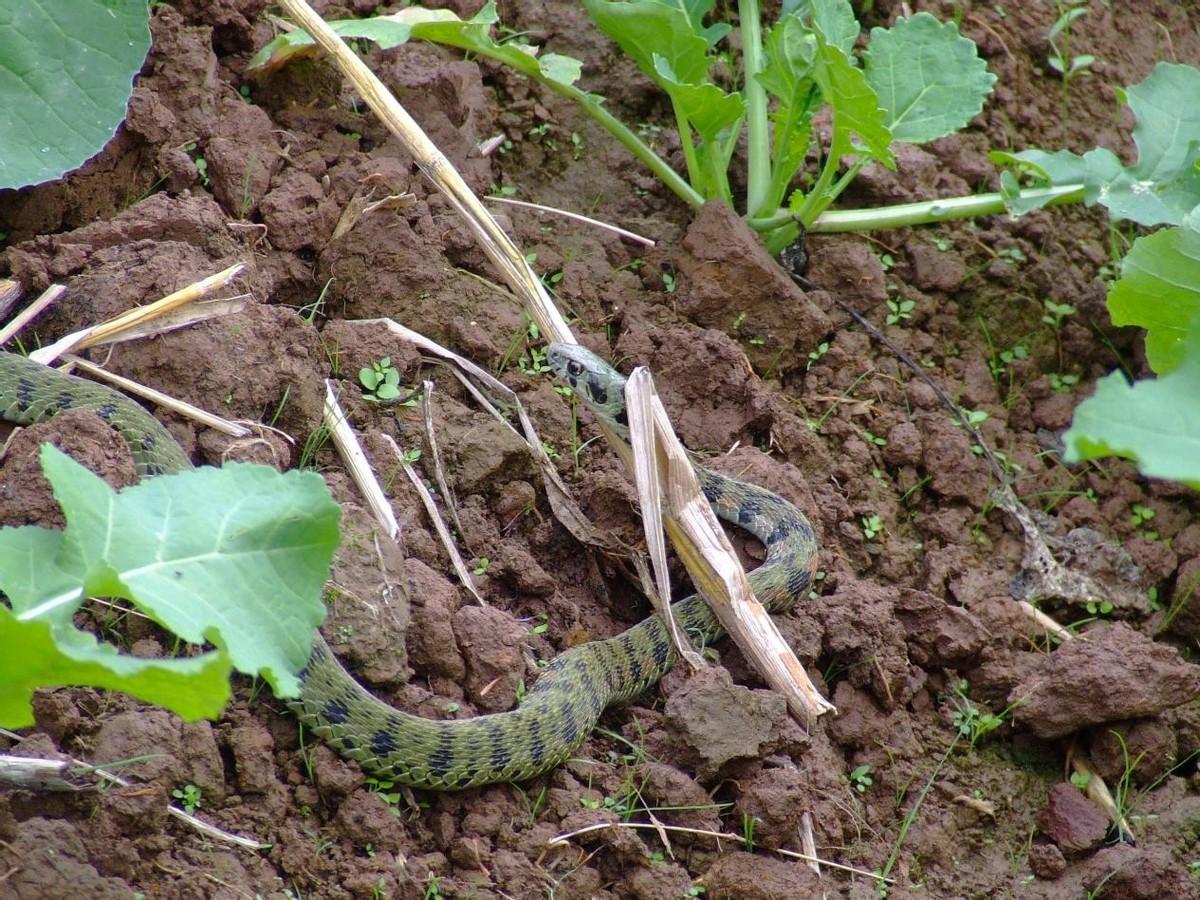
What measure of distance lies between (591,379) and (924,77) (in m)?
2.01

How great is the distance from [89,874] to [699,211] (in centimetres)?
385

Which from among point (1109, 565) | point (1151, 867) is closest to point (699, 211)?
point (1109, 565)

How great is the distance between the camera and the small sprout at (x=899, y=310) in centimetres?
613

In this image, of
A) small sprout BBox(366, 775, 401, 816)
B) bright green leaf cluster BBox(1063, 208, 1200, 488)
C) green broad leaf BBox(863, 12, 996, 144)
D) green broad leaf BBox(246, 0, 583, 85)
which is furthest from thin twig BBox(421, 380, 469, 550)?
bright green leaf cluster BBox(1063, 208, 1200, 488)

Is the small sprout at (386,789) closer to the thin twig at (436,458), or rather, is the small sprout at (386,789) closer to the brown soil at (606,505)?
the brown soil at (606,505)

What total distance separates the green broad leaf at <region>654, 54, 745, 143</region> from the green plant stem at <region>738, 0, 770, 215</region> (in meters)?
0.36

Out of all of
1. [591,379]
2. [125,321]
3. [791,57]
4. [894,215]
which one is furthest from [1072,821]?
[125,321]

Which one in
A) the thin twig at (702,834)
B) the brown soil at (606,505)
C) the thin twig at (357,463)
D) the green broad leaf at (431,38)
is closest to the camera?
the brown soil at (606,505)

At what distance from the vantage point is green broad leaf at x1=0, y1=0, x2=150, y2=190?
419 centimetres

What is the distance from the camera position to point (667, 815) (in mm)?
4133

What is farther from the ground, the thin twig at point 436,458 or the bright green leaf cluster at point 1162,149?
the bright green leaf cluster at point 1162,149

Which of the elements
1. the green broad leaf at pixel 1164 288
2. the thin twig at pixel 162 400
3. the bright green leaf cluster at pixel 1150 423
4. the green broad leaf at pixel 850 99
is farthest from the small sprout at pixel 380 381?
the bright green leaf cluster at pixel 1150 423

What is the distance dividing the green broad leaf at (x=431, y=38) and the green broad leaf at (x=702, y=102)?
1.52 feet

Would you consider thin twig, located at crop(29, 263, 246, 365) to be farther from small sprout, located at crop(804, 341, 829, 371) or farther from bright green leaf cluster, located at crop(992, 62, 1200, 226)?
bright green leaf cluster, located at crop(992, 62, 1200, 226)
